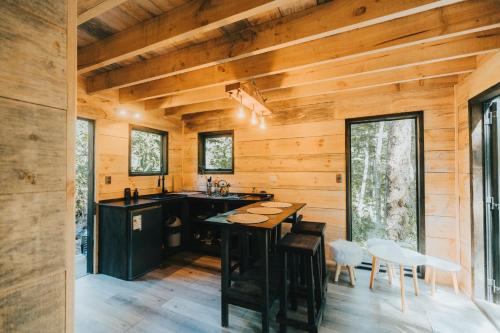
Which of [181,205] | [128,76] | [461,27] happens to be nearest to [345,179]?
[461,27]

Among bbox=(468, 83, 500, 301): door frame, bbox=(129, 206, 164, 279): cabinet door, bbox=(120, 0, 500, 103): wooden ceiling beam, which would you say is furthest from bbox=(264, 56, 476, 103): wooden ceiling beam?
bbox=(129, 206, 164, 279): cabinet door

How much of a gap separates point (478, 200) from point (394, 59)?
1657 mm

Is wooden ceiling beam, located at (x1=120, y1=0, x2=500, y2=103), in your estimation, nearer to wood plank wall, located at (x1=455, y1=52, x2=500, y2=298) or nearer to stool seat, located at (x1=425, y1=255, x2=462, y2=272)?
wood plank wall, located at (x1=455, y1=52, x2=500, y2=298)

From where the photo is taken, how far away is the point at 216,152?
4242mm

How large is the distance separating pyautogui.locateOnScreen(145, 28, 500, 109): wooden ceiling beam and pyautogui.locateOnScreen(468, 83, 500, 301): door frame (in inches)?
25.3

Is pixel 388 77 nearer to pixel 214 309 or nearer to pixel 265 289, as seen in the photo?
pixel 265 289

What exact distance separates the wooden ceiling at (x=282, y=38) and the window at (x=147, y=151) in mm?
1094

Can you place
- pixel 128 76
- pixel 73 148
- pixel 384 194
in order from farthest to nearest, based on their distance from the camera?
pixel 384 194 < pixel 128 76 < pixel 73 148

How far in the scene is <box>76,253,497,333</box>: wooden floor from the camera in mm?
2002

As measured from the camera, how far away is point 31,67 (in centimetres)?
70

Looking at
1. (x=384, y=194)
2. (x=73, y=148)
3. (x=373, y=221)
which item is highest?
(x=73, y=148)

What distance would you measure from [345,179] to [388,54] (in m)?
1.61

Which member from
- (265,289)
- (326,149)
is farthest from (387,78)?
(265,289)

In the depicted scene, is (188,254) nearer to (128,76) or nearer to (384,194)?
(128,76)
